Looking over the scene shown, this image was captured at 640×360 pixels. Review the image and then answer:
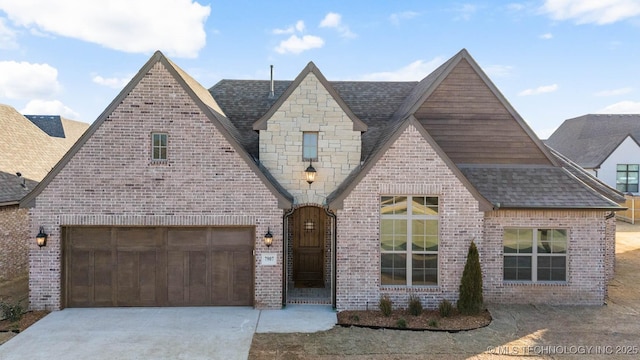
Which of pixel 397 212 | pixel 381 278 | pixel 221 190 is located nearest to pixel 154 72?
pixel 221 190

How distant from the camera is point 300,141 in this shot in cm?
1183

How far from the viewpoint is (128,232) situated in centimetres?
1100

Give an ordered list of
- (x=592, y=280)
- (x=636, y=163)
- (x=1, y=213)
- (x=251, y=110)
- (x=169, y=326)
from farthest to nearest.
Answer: (x=636, y=163)
(x=251, y=110)
(x=1, y=213)
(x=592, y=280)
(x=169, y=326)

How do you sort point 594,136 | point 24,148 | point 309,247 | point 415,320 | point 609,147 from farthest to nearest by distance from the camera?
point 594,136 < point 609,147 < point 24,148 < point 309,247 < point 415,320

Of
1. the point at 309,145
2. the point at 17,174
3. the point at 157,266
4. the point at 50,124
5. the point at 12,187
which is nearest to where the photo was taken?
the point at 157,266

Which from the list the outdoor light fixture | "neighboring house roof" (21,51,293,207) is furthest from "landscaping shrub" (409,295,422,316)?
the outdoor light fixture

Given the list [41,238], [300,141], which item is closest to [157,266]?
[41,238]

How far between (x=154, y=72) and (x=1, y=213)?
8482mm

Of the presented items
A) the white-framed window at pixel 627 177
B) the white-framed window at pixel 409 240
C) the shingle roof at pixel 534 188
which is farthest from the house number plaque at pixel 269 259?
the white-framed window at pixel 627 177

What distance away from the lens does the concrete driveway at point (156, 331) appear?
8289 millimetres

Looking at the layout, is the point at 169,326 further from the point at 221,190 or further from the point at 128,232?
the point at 221,190

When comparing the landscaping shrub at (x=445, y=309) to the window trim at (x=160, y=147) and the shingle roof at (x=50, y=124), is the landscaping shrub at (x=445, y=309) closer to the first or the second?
the window trim at (x=160, y=147)

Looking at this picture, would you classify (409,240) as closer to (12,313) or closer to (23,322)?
(23,322)

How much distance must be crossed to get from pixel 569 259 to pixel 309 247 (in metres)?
8.18
